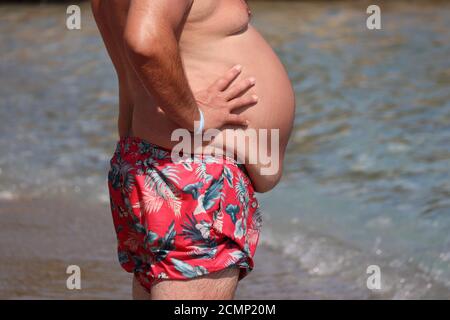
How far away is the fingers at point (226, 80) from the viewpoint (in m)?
2.39

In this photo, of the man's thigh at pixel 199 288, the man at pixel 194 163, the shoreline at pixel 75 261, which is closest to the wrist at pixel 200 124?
the man at pixel 194 163

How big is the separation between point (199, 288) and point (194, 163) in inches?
12.8

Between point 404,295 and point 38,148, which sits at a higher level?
point 404,295

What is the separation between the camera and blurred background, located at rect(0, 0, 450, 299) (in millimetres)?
4254

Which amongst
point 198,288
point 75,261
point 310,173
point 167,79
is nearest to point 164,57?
point 167,79

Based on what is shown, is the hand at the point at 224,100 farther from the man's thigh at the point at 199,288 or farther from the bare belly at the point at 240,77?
the man's thigh at the point at 199,288

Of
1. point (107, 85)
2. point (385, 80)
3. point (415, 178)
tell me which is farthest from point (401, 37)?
point (415, 178)

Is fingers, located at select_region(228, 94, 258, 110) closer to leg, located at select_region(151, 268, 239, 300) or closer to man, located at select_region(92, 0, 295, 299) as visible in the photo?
man, located at select_region(92, 0, 295, 299)

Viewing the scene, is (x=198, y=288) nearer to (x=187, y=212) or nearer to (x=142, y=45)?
(x=187, y=212)
